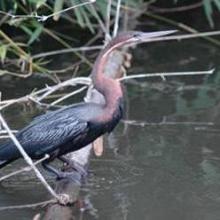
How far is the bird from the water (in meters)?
0.25

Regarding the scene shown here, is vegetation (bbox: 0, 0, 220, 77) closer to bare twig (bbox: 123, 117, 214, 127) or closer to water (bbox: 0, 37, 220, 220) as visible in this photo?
water (bbox: 0, 37, 220, 220)

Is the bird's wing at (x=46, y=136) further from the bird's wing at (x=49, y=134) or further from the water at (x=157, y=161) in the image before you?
the water at (x=157, y=161)

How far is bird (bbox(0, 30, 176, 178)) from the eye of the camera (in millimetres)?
4168

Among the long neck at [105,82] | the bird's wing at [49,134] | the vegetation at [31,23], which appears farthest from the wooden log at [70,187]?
the vegetation at [31,23]

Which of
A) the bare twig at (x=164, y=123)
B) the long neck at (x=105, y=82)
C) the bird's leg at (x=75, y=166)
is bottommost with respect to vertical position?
the bare twig at (x=164, y=123)

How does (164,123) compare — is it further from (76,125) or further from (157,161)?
(76,125)

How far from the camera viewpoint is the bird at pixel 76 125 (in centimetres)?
417

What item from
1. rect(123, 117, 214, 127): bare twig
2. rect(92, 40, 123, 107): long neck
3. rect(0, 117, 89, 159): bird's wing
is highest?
rect(92, 40, 123, 107): long neck

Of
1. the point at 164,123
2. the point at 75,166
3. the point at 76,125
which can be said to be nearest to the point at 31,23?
the point at 164,123

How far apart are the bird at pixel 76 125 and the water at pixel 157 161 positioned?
25 centimetres

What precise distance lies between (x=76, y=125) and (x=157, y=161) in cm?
92

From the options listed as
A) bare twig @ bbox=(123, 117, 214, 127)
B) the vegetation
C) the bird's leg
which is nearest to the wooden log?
the bird's leg

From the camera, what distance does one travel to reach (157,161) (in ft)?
16.3

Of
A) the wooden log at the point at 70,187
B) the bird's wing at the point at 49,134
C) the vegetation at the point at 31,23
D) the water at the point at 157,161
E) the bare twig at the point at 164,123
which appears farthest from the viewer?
the vegetation at the point at 31,23
